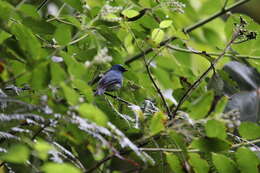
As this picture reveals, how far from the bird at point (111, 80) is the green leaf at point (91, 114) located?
0.55 meters

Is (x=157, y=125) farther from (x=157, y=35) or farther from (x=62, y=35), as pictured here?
(x=157, y=35)

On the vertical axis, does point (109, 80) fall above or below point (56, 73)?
below

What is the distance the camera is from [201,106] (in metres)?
0.96

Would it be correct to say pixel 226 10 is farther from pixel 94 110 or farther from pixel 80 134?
pixel 94 110

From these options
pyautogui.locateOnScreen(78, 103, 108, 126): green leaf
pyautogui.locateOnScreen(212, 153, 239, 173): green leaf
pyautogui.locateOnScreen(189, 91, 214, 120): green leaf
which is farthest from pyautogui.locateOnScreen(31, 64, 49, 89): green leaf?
pyautogui.locateOnScreen(212, 153, 239, 173): green leaf

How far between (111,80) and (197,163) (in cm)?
43

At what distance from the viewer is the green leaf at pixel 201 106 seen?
3.13 ft

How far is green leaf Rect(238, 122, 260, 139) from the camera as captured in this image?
1.20 metres

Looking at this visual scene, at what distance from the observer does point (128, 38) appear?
1.83 m

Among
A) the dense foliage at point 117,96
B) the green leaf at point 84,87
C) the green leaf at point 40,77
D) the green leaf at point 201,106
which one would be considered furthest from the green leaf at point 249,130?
the green leaf at point 40,77

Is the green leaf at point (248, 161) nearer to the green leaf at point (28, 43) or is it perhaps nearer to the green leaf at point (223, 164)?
the green leaf at point (223, 164)

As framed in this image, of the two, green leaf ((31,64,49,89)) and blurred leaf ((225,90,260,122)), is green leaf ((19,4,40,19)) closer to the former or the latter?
green leaf ((31,64,49,89))

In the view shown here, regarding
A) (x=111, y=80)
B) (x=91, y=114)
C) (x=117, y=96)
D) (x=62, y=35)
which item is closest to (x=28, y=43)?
(x=62, y=35)

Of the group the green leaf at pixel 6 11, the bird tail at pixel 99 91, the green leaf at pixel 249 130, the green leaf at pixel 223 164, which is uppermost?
the green leaf at pixel 6 11
